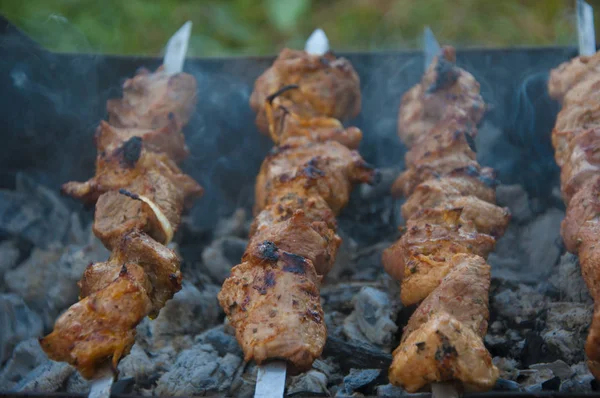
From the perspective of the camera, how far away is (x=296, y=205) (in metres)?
2.13

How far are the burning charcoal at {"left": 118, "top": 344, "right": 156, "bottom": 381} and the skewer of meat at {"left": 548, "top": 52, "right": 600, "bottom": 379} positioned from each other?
142cm

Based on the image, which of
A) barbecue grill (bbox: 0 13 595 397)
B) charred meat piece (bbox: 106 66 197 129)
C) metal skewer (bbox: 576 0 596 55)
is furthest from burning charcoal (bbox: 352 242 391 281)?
metal skewer (bbox: 576 0 596 55)

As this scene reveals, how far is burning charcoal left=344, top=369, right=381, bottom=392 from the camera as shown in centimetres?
188

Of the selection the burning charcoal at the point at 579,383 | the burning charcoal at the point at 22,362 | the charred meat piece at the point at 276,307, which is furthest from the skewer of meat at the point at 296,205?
the burning charcoal at the point at 22,362

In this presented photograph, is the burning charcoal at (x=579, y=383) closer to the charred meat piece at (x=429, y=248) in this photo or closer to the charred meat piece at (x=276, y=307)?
the charred meat piece at (x=429, y=248)

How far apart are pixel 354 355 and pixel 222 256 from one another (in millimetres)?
925

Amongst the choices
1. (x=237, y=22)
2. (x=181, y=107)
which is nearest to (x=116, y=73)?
(x=181, y=107)

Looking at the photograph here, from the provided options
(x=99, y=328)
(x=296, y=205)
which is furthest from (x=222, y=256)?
(x=99, y=328)

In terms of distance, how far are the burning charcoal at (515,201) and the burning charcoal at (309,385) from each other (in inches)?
54.4

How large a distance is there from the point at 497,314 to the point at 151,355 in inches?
52.2

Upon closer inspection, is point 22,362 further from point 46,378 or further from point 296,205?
point 296,205

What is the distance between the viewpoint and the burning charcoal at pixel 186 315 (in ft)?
7.63

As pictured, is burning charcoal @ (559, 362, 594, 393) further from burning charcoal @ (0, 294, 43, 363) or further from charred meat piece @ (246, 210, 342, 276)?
burning charcoal @ (0, 294, 43, 363)

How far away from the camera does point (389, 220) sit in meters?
2.90
